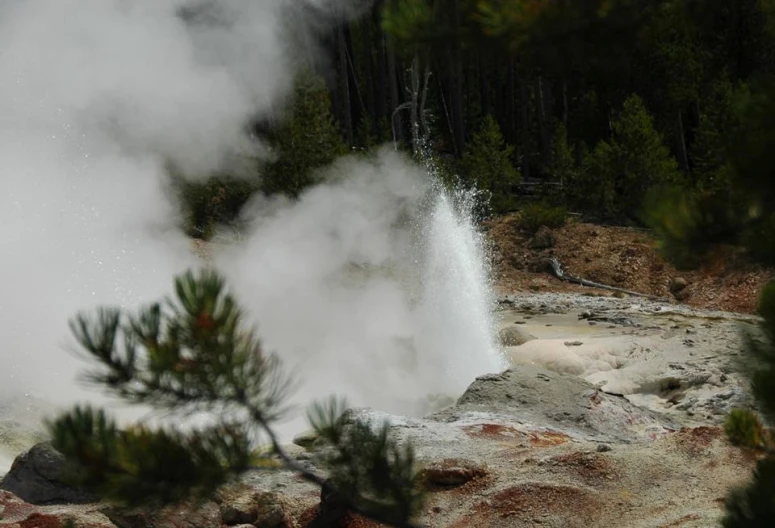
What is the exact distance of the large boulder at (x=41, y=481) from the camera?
6.46 metres

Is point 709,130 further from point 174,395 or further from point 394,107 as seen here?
point 174,395

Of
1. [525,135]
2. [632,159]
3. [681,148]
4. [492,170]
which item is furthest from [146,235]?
[525,135]

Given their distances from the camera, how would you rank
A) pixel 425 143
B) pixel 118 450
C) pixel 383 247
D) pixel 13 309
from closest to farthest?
1. pixel 118 450
2. pixel 13 309
3. pixel 383 247
4. pixel 425 143

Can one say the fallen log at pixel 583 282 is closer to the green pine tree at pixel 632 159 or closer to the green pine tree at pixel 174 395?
the green pine tree at pixel 632 159

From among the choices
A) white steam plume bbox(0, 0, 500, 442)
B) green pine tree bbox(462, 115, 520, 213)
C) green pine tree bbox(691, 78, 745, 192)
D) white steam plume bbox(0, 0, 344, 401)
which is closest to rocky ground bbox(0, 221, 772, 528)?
white steam plume bbox(0, 0, 500, 442)

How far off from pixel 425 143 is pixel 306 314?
54.8 ft

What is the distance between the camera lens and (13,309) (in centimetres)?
943

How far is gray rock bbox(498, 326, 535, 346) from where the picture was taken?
42.3 ft

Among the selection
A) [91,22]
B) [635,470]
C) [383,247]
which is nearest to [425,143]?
[383,247]

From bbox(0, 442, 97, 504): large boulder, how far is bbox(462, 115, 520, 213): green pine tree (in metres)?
17.7

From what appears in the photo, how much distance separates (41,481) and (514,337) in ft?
24.1

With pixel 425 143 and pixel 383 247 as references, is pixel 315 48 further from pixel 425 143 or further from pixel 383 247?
pixel 383 247

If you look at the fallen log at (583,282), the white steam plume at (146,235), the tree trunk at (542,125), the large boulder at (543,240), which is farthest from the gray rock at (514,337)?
the tree trunk at (542,125)

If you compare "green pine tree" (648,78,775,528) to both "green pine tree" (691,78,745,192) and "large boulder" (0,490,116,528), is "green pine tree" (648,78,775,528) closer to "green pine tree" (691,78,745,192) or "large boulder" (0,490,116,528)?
"large boulder" (0,490,116,528)
